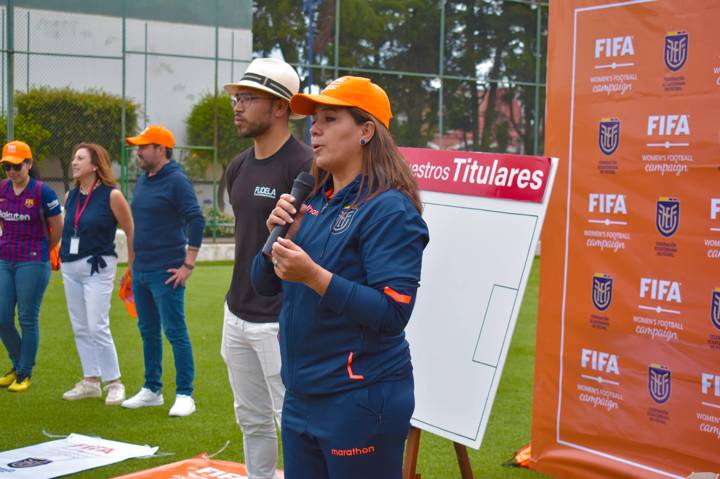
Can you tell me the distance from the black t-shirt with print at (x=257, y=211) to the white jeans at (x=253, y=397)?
80mm

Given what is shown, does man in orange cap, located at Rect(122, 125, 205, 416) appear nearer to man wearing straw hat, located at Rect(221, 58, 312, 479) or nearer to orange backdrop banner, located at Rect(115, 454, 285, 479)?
orange backdrop banner, located at Rect(115, 454, 285, 479)

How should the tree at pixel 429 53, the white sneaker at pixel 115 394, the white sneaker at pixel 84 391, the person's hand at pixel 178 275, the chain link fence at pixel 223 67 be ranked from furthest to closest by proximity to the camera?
the tree at pixel 429 53 → the chain link fence at pixel 223 67 → the white sneaker at pixel 84 391 → the white sneaker at pixel 115 394 → the person's hand at pixel 178 275

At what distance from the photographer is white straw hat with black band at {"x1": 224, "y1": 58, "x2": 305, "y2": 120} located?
155 inches

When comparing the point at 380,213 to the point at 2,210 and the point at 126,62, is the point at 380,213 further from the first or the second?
the point at 126,62

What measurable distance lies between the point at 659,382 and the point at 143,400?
12.3ft

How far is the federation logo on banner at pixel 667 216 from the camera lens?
4.36 m

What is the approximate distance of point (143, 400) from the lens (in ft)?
21.3

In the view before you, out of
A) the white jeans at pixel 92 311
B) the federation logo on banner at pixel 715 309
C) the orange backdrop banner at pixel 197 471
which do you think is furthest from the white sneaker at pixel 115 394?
the federation logo on banner at pixel 715 309

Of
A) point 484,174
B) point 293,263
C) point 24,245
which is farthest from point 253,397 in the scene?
point 24,245

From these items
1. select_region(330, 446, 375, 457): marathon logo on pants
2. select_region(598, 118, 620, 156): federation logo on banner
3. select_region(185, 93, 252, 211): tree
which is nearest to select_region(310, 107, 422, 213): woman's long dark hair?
select_region(330, 446, 375, 457): marathon logo on pants

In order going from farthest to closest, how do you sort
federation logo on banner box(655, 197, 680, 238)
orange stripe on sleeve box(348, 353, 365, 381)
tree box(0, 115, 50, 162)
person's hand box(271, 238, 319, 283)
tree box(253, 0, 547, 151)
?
tree box(253, 0, 547, 151)
tree box(0, 115, 50, 162)
federation logo on banner box(655, 197, 680, 238)
orange stripe on sleeve box(348, 353, 365, 381)
person's hand box(271, 238, 319, 283)

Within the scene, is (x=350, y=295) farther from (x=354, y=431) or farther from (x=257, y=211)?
(x=257, y=211)

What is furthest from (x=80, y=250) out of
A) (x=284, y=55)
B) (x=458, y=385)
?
(x=284, y=55)

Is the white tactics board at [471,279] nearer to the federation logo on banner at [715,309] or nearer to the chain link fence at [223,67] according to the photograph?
the federation logo on banner at [715,309]
